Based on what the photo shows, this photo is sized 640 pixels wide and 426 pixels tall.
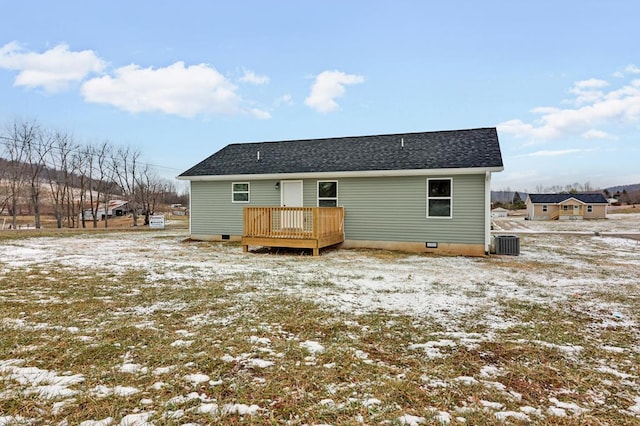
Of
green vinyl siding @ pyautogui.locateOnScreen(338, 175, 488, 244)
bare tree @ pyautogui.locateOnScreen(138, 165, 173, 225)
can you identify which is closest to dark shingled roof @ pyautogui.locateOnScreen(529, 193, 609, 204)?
green vinyl siding @ pyautogui.locateOnScreen(338, 175, 488, 244)

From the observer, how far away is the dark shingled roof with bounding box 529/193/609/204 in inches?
1646

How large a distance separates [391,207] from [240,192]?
5.28 m

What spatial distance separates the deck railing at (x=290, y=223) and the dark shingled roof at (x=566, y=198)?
44.2 meters

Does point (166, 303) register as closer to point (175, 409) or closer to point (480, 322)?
point (175, 409)

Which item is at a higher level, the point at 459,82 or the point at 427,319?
the point at 459,82

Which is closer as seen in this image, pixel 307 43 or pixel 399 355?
pixel 399 355

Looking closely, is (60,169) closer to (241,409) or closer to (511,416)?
(241,409)

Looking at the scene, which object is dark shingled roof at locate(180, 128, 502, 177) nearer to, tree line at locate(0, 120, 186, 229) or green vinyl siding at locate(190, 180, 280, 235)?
green vinyl siding at locate(190, 180, 280, 235)

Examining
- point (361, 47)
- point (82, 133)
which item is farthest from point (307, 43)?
point (82, 133)

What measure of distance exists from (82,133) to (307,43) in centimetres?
2313

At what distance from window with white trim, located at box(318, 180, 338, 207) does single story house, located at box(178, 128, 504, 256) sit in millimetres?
33

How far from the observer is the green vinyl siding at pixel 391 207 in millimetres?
9959

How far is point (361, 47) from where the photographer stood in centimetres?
1373

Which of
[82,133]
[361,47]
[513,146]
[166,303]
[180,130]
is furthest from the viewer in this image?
[82,133]
